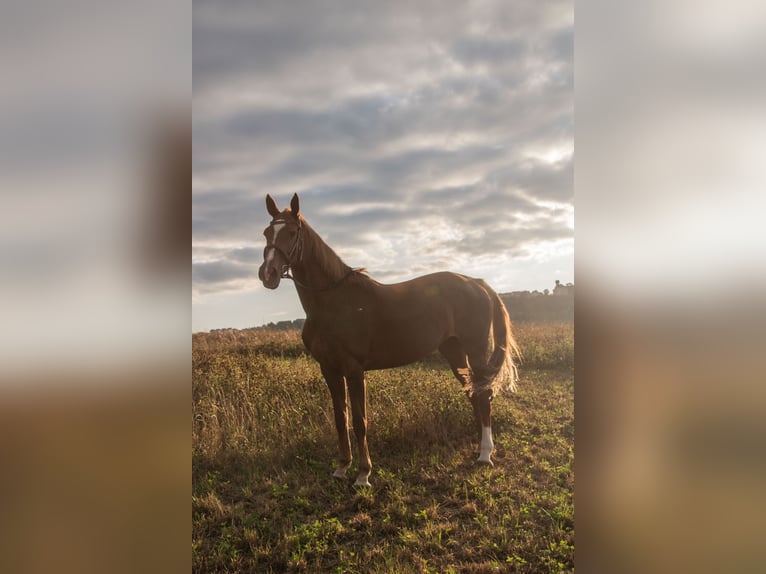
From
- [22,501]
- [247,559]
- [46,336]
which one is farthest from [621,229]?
[247,559]

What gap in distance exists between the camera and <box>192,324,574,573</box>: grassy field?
2.67 m

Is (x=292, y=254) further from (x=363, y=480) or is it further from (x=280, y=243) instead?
(x=363, y=480)

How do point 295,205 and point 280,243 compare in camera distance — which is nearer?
point 280,243

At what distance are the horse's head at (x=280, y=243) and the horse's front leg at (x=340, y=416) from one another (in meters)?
0.84

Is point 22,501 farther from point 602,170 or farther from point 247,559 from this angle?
point 247,559

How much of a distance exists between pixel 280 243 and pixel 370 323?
→ 91cm

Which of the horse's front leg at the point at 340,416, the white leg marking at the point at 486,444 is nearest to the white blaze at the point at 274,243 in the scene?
the horse's front leg at the point at 340,416

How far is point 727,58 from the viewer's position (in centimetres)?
71

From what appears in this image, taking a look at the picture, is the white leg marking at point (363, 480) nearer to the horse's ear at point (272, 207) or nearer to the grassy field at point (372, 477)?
the grassy field at point (372, 477)

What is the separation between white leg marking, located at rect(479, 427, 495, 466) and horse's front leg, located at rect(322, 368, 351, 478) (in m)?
1.09

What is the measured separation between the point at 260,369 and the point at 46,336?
3583 mm

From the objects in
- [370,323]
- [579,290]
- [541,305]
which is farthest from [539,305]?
[579,290]

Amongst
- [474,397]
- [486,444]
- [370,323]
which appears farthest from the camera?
[474,397]

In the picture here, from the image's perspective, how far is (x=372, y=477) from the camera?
129 inches
